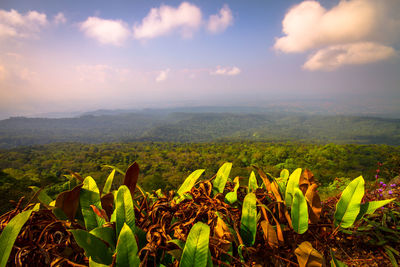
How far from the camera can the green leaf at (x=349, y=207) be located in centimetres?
88

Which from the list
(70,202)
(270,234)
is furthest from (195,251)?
(70,202)

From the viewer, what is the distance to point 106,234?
71 centimetres

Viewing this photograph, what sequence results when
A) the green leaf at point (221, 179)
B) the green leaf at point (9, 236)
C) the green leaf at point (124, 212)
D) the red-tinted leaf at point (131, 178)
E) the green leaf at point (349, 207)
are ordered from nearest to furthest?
the green leaf at point (9, 236) → the green leaf at point (124, 212) → the green leaf at point (349, 207) → the red-tinted leaf at point (131, 178) → the green leaf at point (221, 179)

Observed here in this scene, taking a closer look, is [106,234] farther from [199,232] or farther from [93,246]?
[199,232]

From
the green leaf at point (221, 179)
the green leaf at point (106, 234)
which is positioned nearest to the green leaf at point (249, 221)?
the green leaf at point (221, 179)

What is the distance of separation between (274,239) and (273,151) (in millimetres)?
62090

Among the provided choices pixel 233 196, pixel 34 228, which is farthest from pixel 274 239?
pixel 34 228

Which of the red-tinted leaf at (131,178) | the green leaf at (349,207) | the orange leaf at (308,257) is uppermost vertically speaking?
the red-tinted leaf at (131,178)

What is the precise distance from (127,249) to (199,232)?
257 millimetres

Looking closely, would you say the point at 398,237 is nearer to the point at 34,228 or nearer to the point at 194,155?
the point at 34,228

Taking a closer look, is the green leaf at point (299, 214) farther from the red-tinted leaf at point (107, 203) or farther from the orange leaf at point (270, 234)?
the red-tinted leaf at point (107, 203)

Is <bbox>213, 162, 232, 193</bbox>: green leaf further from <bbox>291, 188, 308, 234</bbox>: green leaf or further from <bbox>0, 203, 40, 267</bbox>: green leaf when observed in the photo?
<bbox>0, 203, 40, 267</bbox>: green leaf

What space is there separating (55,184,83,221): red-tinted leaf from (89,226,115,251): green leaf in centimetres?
23

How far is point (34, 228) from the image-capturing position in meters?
0.78
